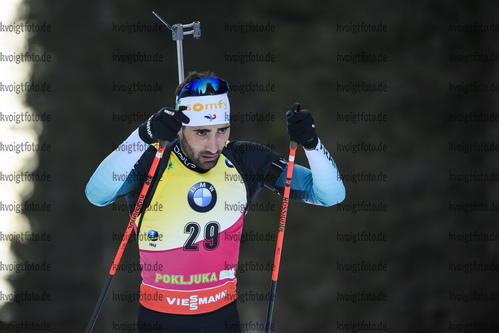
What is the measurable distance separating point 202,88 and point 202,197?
467 mm

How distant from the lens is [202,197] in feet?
8.23

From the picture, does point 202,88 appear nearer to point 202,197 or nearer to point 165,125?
point 165,125

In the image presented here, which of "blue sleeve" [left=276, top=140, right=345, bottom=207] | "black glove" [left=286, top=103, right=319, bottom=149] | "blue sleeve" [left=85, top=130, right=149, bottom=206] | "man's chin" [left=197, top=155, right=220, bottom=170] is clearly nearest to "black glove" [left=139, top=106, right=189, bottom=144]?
"blue sleeve" [left=85, top=130, right=149, bottom=206]

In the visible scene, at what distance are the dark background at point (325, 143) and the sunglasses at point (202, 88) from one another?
3486 mm

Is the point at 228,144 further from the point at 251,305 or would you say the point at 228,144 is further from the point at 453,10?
the point at 453,10

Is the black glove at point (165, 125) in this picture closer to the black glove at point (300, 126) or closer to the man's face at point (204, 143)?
the man's face at point (204, 143)

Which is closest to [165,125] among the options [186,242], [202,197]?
[202,197]

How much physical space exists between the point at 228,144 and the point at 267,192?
347 centimetres

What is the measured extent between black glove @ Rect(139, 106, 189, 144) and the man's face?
15 centimetres

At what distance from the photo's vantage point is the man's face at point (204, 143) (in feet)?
8.11

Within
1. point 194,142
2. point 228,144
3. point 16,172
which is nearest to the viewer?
point 194,142

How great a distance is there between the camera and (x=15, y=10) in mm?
5918

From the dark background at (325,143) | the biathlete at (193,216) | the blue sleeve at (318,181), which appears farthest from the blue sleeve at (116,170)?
the dark background at (325,143)

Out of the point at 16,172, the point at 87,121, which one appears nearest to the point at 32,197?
the point at 16,172
